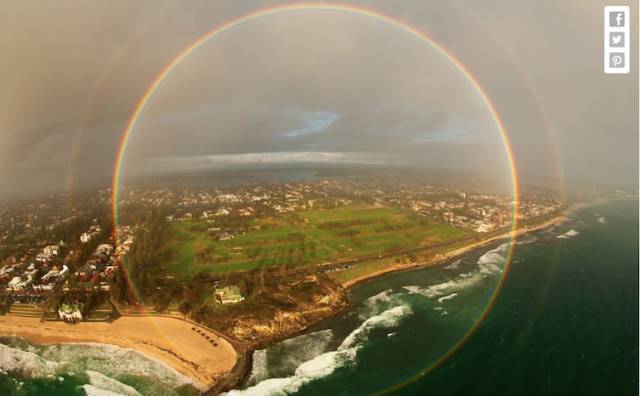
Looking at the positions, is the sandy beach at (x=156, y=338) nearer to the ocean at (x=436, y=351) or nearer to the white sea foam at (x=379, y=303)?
the ocean at (x=436, y=351)

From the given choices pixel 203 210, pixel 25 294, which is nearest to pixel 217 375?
pixel 25 294

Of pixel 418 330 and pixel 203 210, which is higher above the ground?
pixel 203 210

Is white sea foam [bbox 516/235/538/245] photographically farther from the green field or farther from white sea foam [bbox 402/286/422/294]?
white sea foam [bbox 402/286/422/294]

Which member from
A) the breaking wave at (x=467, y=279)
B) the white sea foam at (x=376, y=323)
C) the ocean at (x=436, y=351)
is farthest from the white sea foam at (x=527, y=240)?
the white sea foam at (x=376, y=323)

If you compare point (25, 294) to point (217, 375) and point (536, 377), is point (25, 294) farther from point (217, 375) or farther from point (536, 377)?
point (536, 377)

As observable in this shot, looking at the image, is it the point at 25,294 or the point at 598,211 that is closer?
the point at 25,294

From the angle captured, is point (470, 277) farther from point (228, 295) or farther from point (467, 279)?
point (228, 295)
